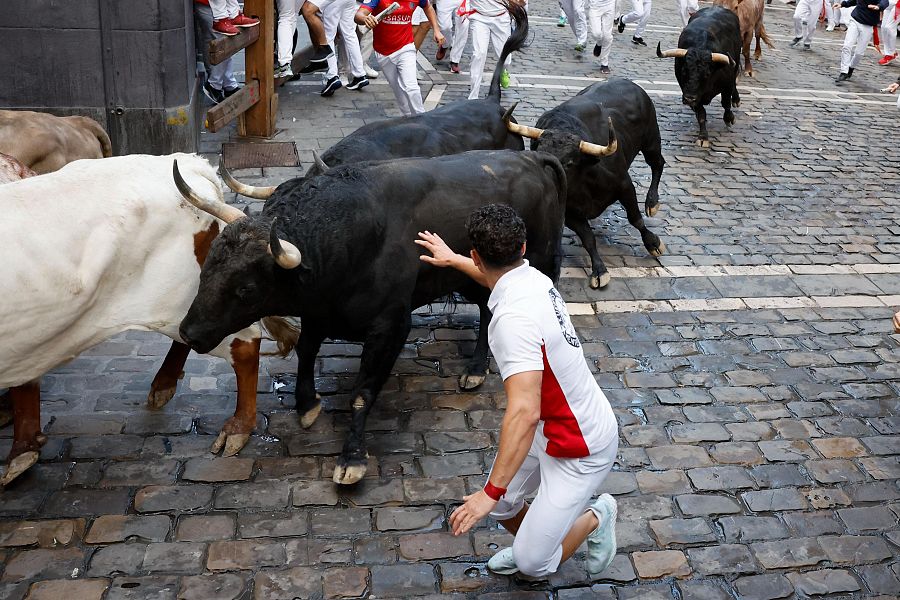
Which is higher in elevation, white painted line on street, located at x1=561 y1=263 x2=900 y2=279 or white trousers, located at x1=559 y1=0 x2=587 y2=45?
white trousers, located at x1=559 y1=0 x2=587 y2=45

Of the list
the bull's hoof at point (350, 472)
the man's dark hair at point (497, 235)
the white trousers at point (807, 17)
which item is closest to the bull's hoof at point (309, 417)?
the bull's hoof at point (350, 472)

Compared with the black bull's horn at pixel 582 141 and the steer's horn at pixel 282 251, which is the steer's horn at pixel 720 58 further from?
the steer's horn at pixel 282 251

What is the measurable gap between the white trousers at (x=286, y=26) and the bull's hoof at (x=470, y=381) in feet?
24.3

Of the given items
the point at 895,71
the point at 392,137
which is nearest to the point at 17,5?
the point at 392,137

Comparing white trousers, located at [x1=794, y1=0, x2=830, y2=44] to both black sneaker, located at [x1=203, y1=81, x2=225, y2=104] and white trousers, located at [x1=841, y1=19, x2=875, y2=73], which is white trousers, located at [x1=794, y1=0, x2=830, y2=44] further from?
black sneaker, located at [x1=203, y1=81, x2=225, y2=104]

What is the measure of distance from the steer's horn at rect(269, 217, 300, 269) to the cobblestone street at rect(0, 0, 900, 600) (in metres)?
1.35

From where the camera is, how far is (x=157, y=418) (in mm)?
5398

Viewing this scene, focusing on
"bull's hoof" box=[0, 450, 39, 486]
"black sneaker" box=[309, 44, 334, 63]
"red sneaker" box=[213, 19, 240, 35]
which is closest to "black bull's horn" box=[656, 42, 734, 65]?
"black sneaker" box=[309, 44, 334, 63]

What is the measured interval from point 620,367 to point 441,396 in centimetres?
137

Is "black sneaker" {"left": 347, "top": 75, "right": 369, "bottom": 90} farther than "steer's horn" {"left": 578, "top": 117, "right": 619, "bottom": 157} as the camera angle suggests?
Yes

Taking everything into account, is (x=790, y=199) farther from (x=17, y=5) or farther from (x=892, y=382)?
(x=17, y=5)

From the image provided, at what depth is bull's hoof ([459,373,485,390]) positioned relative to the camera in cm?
594

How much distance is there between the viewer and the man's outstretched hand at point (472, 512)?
3.58 m

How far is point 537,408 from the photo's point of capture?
3555mm
